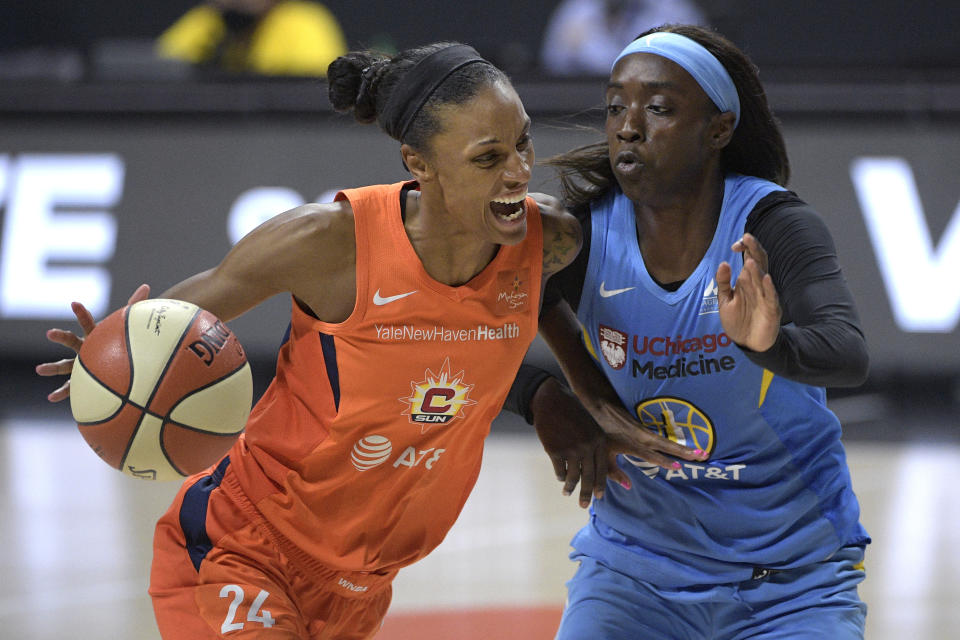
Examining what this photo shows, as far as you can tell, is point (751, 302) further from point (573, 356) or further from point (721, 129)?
point (573, 356)

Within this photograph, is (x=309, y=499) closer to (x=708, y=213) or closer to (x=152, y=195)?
(x=708, y=213)

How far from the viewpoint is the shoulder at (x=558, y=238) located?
333cm

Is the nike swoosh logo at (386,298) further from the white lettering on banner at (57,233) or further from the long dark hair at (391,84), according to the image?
the white lettering on banner at (57,233)

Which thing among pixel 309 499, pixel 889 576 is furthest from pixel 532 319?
pixel 889 576

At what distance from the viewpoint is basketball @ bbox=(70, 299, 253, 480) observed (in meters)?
3.03

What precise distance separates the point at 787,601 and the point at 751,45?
27.7ft

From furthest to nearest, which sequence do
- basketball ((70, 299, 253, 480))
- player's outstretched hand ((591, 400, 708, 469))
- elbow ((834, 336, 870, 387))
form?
player's outstretched hand ((591, 400, 708, 469)) → basketball ((70, 299, 253, 480)) → elbow ((834, 336, 870, 387))

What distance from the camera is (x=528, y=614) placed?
16.7 ft

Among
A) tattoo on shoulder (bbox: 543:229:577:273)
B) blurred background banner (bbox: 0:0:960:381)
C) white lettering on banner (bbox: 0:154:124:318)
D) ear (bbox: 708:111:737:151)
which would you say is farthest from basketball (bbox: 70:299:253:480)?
white lettering on banner (bbox: 0:154:124:318)

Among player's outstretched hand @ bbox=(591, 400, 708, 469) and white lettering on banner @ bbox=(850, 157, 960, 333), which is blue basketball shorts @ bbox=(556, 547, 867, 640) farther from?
white lettering on banner @ bbox=(850, 157, 960, 333)

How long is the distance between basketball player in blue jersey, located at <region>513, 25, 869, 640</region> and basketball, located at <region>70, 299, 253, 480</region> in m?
1.03

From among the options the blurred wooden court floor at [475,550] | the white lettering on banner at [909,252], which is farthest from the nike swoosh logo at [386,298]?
the white lettering on banner at [909,252]

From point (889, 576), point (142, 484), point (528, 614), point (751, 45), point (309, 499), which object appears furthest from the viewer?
point (751, 45)

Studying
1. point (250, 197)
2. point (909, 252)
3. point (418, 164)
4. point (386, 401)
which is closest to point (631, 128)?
point (418, 164)
